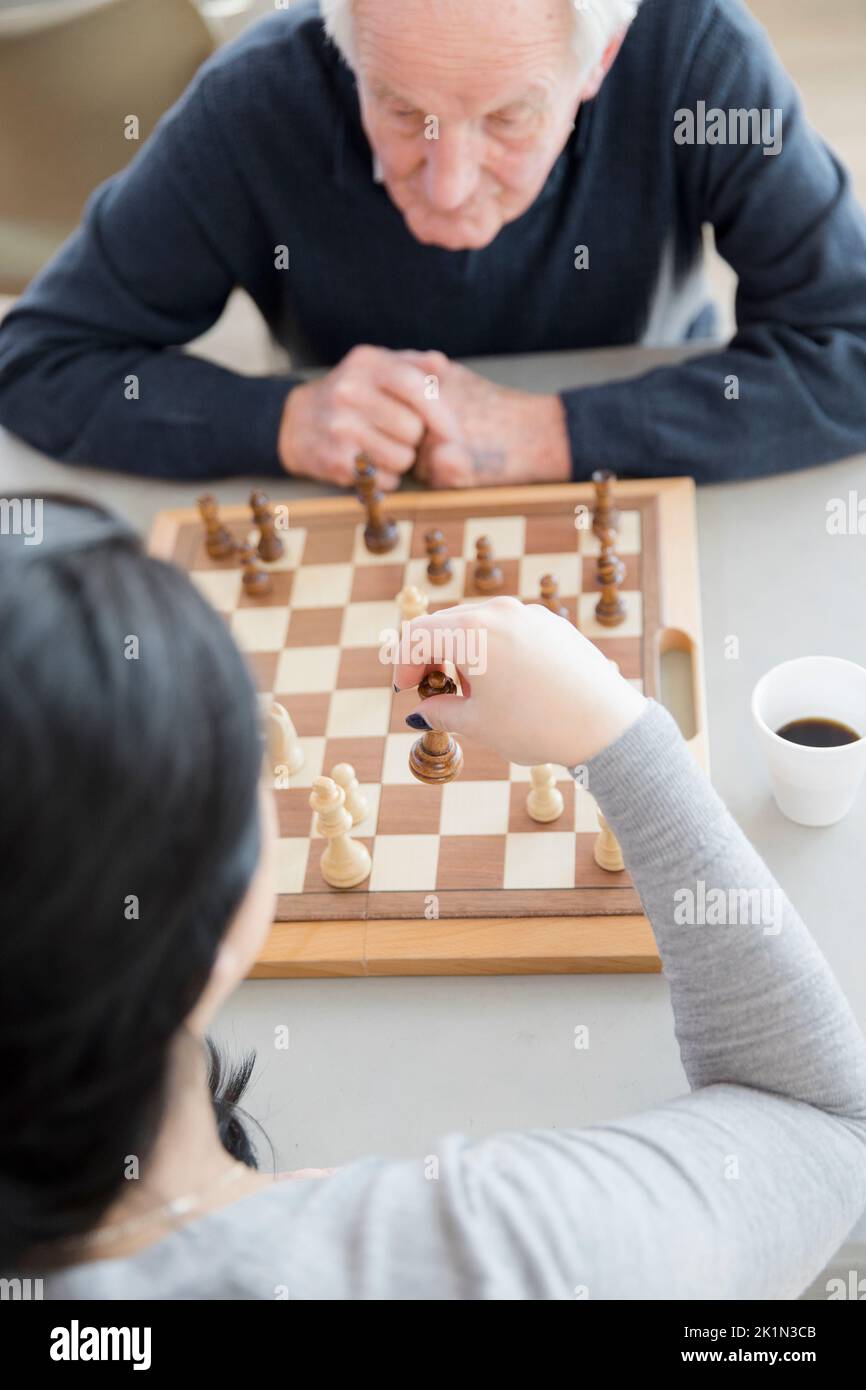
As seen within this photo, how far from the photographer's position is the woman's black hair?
0.59 m

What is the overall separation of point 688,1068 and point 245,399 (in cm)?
114

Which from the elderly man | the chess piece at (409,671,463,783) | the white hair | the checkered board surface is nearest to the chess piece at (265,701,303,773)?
the checkered board surface

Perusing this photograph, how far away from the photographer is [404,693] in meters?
1.50

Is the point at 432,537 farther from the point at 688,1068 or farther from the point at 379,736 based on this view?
the point at 688,1068

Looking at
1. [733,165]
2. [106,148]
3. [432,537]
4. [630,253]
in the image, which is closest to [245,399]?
[432,537]

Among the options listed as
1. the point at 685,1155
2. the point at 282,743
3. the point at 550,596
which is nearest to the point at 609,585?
the point at 550,596

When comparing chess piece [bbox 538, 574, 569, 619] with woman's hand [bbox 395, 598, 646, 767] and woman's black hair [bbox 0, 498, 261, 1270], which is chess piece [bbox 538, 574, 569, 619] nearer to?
woman's hand [bbox 395, 598, 646, 767]

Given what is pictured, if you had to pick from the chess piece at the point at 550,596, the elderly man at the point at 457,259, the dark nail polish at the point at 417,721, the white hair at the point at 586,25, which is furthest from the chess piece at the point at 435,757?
the white hair at the point at 586,25

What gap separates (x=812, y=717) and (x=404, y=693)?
0.47 metres

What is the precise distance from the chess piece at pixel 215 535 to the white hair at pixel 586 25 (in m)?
0.58

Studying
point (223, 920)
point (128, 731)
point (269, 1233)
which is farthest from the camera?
point (269, 1233)

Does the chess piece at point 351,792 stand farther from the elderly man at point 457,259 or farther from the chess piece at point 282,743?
the elderly man at point 457,259
